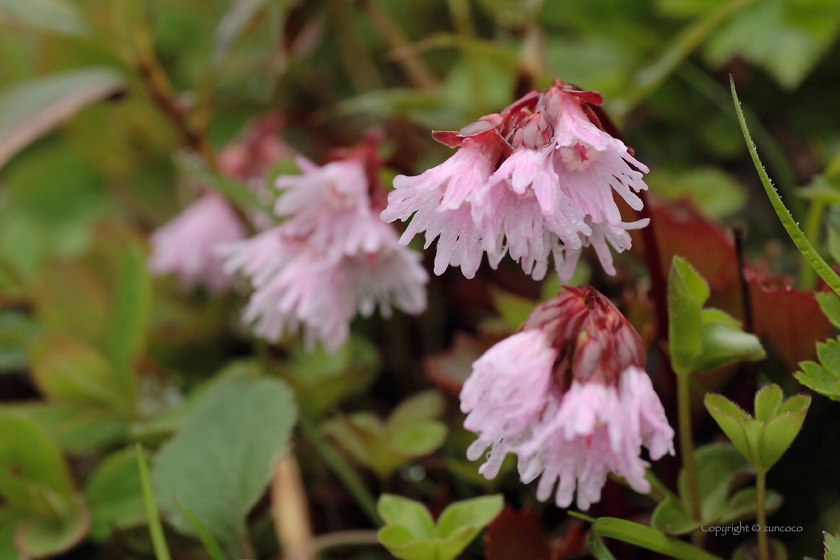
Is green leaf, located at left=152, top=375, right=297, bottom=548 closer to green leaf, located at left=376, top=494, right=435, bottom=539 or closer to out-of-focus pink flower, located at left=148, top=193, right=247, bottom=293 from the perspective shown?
green leaf, located at left=376, top=494, right=435, bottom=539

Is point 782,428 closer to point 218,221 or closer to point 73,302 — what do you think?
point 218,221

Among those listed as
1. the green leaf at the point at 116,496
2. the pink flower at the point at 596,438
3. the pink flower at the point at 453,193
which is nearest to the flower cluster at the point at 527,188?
the pink flower at the point at 453,193

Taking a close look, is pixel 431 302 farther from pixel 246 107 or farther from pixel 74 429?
pixel 246 107

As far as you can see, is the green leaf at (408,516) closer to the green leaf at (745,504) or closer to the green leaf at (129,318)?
the green leaf at (745,504)

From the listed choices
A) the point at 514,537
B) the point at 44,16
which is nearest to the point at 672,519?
the point at 514,537

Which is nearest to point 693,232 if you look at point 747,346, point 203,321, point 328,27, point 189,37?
point 747,346
